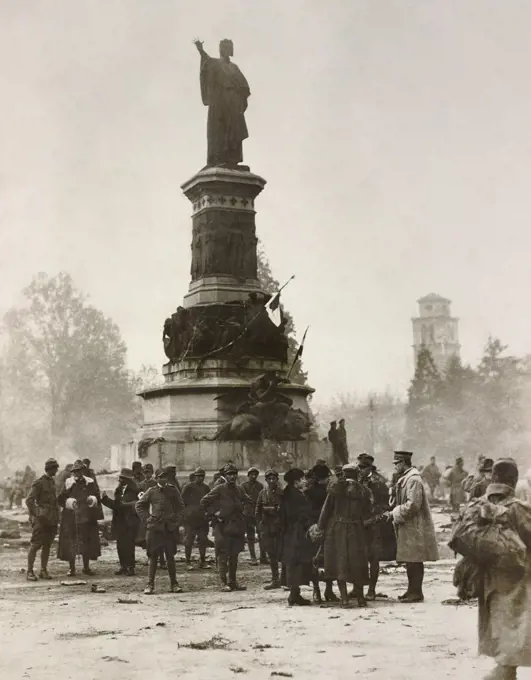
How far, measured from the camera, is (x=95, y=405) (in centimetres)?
5044

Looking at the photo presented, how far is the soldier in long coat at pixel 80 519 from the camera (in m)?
13.6

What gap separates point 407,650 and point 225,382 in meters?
14.5

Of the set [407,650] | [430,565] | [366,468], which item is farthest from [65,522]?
[407,650]

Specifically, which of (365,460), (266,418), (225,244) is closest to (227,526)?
(365,460)

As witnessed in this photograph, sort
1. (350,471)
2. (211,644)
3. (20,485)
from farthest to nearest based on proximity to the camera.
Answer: (20,485), (350,471), (211,644)

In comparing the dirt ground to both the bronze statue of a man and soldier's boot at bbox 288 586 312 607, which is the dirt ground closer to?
soldier's boot at bbox 288 586 312 607

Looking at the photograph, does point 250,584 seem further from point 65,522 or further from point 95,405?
point 95,405

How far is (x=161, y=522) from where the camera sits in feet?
37.9

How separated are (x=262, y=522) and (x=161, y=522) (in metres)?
1.87

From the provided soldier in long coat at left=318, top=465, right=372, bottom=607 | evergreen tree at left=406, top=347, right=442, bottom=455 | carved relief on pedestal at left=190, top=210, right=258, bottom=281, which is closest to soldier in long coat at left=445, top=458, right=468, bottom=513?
carved relief on pedestal at left=190, top=210, right=258, bottom=281

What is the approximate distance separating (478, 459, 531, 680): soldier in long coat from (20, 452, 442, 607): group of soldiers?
13.1ft

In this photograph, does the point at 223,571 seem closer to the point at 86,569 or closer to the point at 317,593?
the point at 317,593

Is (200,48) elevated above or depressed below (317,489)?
above

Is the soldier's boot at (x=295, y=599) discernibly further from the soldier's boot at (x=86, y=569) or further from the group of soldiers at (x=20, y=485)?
the group of soldiers at (x=20, y=485)
